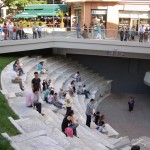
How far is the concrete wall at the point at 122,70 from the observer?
96.0 feet

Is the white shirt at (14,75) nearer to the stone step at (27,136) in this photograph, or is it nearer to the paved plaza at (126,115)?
the paved plaza at (126,115)

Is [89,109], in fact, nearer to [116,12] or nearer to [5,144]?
[5,144]

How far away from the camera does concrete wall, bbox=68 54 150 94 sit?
96.0 feet

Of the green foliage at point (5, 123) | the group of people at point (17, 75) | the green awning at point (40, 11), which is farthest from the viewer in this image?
the green awning at point (40, 11)

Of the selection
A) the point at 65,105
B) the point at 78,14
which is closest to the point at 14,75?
the point at 65,105

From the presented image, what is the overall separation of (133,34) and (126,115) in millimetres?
6549

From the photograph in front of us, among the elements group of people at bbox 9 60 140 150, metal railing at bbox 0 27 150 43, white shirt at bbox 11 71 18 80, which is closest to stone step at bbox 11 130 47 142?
group of people at bbox 9 60 140 150

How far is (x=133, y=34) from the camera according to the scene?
24547 mm

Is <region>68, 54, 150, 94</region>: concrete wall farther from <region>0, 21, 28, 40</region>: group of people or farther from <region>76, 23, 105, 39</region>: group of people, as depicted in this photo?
<region>0, 21, 28, 40</region>: group of people

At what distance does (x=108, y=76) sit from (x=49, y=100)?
14.9 metres

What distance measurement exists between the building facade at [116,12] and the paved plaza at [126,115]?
770 centimetres

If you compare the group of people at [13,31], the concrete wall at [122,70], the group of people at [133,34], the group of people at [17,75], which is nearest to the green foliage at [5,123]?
the group of people at [17,75]

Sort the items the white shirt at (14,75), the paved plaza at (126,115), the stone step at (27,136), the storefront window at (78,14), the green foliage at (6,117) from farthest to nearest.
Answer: the storefront window at (78,14), the paved plaza at (126,115), the white shirt at (14,75), the green foliage at (6,117), the stone step at (27,136)

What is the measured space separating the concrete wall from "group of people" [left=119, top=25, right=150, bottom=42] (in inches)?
184
